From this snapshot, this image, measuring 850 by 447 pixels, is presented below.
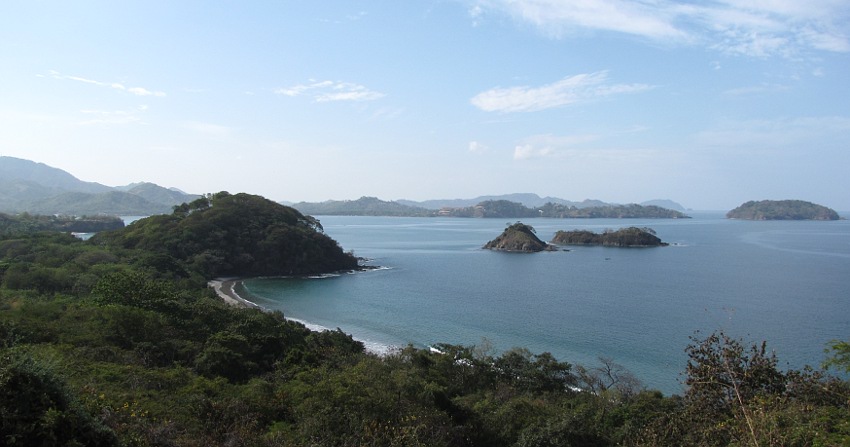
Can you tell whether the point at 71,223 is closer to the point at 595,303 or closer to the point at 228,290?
the point at 228,290

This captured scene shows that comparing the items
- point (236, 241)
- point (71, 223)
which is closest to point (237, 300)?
point (236, 241)

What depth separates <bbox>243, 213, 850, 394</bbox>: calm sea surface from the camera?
3042 cm

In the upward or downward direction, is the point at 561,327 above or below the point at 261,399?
below

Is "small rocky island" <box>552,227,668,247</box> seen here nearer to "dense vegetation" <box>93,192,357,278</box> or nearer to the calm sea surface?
the calm sea surface

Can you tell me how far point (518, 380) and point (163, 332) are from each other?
1313 centimetres

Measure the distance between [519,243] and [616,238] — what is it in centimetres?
2123

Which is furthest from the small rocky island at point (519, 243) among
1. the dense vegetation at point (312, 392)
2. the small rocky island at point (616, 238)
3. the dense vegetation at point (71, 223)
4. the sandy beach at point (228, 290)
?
the dense vegetation at point (71, 223)

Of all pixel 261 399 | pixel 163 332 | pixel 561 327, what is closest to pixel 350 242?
pixel 561 327

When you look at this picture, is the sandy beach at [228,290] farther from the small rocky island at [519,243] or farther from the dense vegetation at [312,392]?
the small rocky island at [519,243]

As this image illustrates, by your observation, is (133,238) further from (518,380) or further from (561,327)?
(518,380)

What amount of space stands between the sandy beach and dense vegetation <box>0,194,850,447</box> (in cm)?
1478

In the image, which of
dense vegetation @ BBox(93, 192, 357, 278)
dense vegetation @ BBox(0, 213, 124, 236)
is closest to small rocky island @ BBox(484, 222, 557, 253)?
dense vegetation @ BBox(93, 192, 357, 278)

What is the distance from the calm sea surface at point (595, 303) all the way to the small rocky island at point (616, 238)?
2054 centimetres

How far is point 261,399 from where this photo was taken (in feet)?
40.1
